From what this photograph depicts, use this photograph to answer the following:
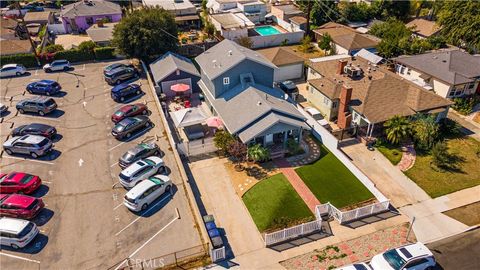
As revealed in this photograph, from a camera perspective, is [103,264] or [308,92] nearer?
[103,264]

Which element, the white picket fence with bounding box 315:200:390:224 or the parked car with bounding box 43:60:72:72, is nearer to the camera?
the white picket fence with bounding box 315:200:390:224

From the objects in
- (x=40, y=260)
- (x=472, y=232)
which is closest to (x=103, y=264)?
(x=40, y=260)

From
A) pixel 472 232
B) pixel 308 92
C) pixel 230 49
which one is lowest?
pixel 472 232

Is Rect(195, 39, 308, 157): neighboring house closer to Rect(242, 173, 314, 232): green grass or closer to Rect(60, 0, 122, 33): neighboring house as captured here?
Rect(242, 173, 314, 232): green grass

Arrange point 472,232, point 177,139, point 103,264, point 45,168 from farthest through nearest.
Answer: point 177,139
point 45,168
point 472,232
point 103,264

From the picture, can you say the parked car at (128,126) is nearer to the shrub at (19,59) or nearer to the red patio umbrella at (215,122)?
the red patio umbrella at (215,122)

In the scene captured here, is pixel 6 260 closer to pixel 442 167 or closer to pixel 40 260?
pixel 40 260

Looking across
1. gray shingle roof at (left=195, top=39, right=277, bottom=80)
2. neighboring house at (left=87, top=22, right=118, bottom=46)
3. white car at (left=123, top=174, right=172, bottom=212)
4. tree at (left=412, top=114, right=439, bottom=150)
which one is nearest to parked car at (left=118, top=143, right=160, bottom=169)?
white car at (left=123, top=174, right=172, bottom=212)
